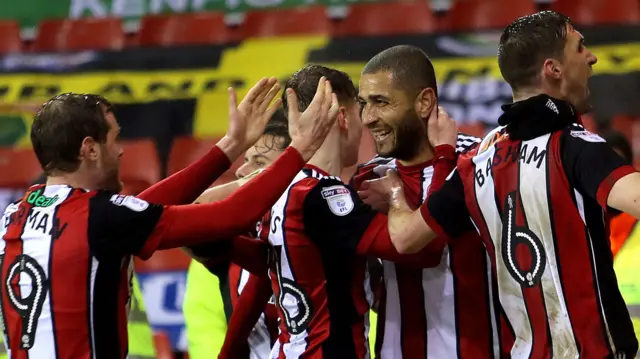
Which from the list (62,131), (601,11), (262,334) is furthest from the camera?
(601,11)

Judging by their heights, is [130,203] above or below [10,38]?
above

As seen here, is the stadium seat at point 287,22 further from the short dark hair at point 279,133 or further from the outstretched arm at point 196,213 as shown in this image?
the outstretched arm at point 196,213

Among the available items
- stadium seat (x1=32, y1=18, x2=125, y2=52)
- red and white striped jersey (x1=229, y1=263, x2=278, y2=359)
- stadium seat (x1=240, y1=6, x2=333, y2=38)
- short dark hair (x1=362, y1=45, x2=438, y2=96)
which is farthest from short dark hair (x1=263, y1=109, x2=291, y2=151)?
stadium seat (x1=32, y1=18, x2=125, y2=52)

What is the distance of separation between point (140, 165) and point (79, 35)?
212 centimetres

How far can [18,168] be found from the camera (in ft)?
29.2

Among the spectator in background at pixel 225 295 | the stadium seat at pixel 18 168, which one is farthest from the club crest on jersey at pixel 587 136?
the stadium seat at pixel 18 168

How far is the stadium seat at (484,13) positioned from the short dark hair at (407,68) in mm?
4502

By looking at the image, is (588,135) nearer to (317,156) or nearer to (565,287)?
(565,287)

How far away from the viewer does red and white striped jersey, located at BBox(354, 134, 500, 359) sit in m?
3.25

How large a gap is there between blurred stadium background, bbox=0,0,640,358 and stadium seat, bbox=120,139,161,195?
12 millimetres

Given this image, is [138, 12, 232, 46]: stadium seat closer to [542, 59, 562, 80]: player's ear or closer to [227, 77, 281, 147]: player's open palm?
[227, 77, 281, 147]: player's open palm

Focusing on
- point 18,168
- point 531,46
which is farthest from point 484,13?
→ point 531,46

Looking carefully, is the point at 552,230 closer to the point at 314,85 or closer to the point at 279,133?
the point at 314,85

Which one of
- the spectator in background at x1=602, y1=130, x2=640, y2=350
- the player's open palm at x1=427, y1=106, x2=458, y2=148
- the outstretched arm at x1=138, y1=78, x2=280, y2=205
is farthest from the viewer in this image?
the spectator in background at x1=602, y1=130, x2=640, y2=350
